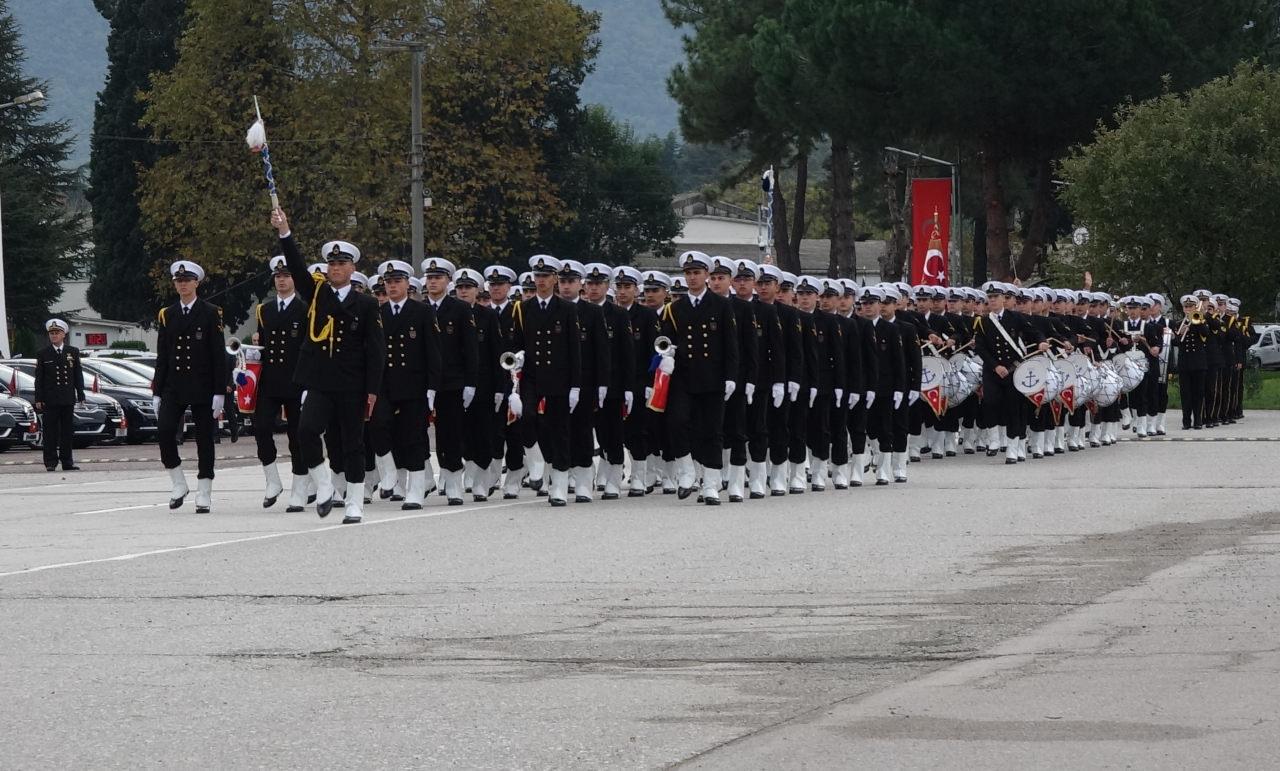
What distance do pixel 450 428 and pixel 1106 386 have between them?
12.5 metres

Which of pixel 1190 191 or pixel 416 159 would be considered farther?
pixel 1190 191

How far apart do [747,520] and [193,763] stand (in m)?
9.91

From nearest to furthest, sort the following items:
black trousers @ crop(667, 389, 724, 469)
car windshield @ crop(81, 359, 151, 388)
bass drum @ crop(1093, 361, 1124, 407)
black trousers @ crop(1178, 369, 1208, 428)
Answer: black trousers @ crop(667, 389, 724, 469) < bass drum @ crop(1093, 361, 1124, 407) < black trousers @ crop(1178, 369, 1208, 428) < car windshield @ crop(81, 359, 151, 388)

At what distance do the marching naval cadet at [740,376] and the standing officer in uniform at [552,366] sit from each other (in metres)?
1.31

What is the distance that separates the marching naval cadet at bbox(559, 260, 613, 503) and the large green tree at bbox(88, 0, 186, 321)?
6020cm

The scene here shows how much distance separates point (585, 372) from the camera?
19.4 m

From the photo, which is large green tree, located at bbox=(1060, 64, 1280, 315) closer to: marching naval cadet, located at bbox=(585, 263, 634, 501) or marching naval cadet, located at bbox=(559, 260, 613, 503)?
marching naval cadet, located at bbox=(585, 263, 634, 501)

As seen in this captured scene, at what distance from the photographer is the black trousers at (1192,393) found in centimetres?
3534

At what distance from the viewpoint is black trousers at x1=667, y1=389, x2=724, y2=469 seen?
19156 mm

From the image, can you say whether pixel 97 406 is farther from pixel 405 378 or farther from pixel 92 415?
pixel 405 378

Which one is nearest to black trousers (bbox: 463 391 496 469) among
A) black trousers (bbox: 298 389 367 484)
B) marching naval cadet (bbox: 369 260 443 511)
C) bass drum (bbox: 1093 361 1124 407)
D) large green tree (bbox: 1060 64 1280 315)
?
marching naval cadet (bbox: 369 260 443 511)

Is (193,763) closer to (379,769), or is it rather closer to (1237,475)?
(379,769)

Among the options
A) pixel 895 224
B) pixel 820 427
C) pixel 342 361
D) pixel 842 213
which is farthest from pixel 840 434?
pixel 895 224

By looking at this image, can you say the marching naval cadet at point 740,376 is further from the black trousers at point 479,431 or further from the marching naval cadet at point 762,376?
the black trousers at point 479,431
